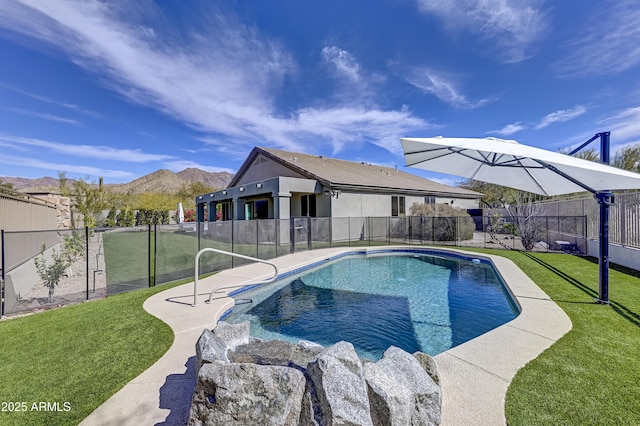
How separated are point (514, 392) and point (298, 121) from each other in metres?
21.0

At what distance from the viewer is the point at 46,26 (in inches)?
361

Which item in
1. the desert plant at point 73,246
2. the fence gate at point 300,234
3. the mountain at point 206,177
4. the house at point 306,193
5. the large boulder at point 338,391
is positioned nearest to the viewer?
the large boulder at point 338,391

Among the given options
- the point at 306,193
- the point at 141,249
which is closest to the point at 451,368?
the point at 141,249

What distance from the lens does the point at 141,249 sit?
25.4ft

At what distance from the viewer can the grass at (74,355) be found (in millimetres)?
2771

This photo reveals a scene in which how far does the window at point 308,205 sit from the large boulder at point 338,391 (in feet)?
49.4

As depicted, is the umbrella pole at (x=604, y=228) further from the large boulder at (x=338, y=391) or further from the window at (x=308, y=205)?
the window at (x=308, y=205)

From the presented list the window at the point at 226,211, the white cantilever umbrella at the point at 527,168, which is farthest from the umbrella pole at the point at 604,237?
the window at the point at 226,211

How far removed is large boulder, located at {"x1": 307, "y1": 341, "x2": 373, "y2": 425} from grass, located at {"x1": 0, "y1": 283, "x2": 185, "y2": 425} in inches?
92.3

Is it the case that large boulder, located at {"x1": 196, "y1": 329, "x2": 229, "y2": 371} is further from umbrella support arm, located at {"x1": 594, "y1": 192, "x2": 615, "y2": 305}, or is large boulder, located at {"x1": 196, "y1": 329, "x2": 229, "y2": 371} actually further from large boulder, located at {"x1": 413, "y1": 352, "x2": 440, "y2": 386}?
umbrella support arm, located at {"x1": 594, "y1": 192, "x2": 615, "y2": 305}

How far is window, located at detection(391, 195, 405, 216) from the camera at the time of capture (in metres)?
19.2

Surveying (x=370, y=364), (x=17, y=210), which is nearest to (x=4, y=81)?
(x=17, y=210)

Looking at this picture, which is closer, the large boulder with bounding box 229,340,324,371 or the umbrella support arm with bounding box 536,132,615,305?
the large boulder with bounding box 229,340,324,371

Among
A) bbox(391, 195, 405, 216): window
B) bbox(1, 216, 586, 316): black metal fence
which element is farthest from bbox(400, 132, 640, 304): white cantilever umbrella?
bbox(391, 195, 405, 216): window
